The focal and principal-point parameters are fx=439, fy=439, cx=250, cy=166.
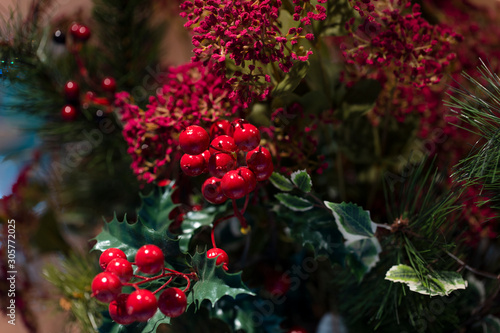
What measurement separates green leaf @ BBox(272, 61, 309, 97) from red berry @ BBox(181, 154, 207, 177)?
78 mm

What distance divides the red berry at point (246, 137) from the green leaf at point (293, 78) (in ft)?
0.16

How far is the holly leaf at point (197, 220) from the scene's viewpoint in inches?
14.2

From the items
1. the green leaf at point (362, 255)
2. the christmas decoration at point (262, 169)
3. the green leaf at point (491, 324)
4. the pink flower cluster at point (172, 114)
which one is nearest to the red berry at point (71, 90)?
the christmas decoration at point (262, 169)

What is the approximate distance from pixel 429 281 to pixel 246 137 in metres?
0.18

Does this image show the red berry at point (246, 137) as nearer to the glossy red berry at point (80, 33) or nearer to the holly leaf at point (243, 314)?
the holly leaf at point (243, 314)

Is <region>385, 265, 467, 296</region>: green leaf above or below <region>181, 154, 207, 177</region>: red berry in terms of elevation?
below

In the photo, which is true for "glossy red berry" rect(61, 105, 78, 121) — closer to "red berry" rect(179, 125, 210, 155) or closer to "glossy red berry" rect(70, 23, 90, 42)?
"glossy red berry" rect(70, 23, 90, 42)

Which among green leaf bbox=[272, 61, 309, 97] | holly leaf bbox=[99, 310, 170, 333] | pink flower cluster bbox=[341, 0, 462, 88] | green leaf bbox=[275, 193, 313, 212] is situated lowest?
holly leaf bbox=[99, 310, 170, 333]

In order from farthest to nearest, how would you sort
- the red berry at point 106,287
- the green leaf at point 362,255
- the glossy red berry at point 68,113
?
the glossy red berry at point 68,113, the green leaf at point 362,255, the red berry at point 106,287

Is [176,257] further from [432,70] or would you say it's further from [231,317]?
[432,70]

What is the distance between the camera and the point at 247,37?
0.30m

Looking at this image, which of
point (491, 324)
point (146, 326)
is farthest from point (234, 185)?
point (491, 324)

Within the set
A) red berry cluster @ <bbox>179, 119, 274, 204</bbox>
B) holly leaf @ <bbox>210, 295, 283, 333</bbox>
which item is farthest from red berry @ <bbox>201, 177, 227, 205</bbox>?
holly leaf @ <bbox>210, 295, 283, 333</bbox>

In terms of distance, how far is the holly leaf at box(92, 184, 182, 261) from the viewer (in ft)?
1.04
